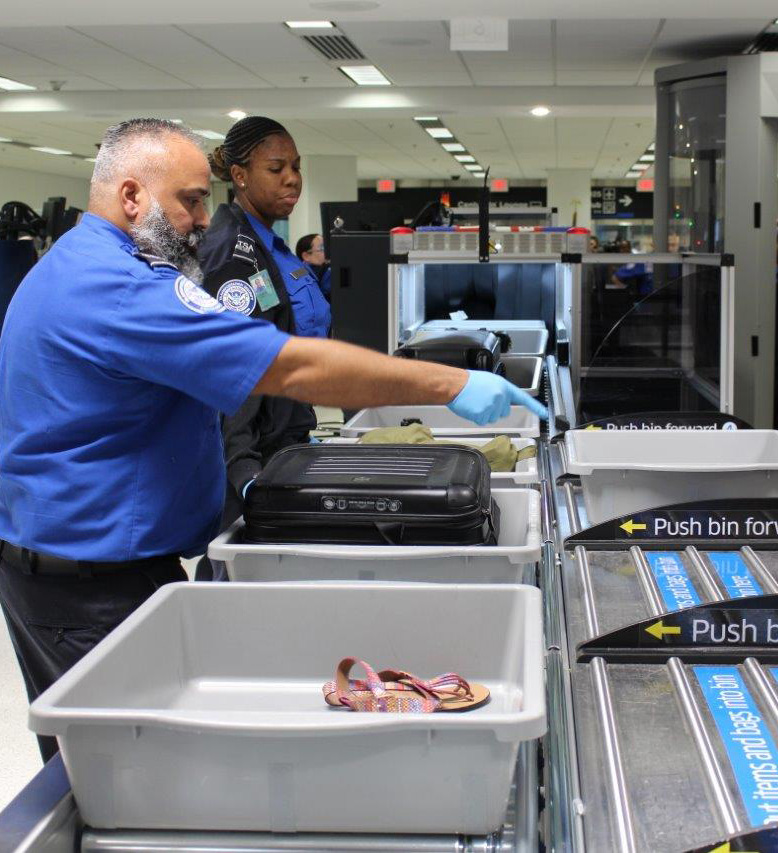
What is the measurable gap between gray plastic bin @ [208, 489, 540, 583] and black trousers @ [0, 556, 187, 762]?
0.17 m

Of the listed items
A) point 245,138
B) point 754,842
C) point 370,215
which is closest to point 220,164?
point 245,138

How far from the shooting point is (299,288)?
262cm

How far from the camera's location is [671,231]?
769cm

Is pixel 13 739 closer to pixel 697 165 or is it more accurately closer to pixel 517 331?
pixel 517 331

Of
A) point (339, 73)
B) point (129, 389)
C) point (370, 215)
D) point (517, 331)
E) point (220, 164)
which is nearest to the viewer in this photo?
point (129, 389)

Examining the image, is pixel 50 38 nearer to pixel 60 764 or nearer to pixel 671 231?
pixel 671 231

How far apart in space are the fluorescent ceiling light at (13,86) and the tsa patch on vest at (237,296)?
884 centimetres

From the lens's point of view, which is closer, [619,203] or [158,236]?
[158,236]

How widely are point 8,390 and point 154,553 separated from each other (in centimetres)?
32

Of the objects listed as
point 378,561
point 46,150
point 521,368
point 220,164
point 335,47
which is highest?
point 46,150

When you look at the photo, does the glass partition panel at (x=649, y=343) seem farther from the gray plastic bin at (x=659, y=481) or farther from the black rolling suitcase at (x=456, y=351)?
the gray plastic bin at (x=659, y=481)

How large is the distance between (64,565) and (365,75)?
354 inches

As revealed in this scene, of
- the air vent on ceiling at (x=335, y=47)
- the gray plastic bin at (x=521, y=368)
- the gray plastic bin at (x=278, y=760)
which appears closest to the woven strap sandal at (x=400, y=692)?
the gray plastic bin at (x=278, y=760)

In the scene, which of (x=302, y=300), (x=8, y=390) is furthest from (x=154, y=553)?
(x=302, y=300)
